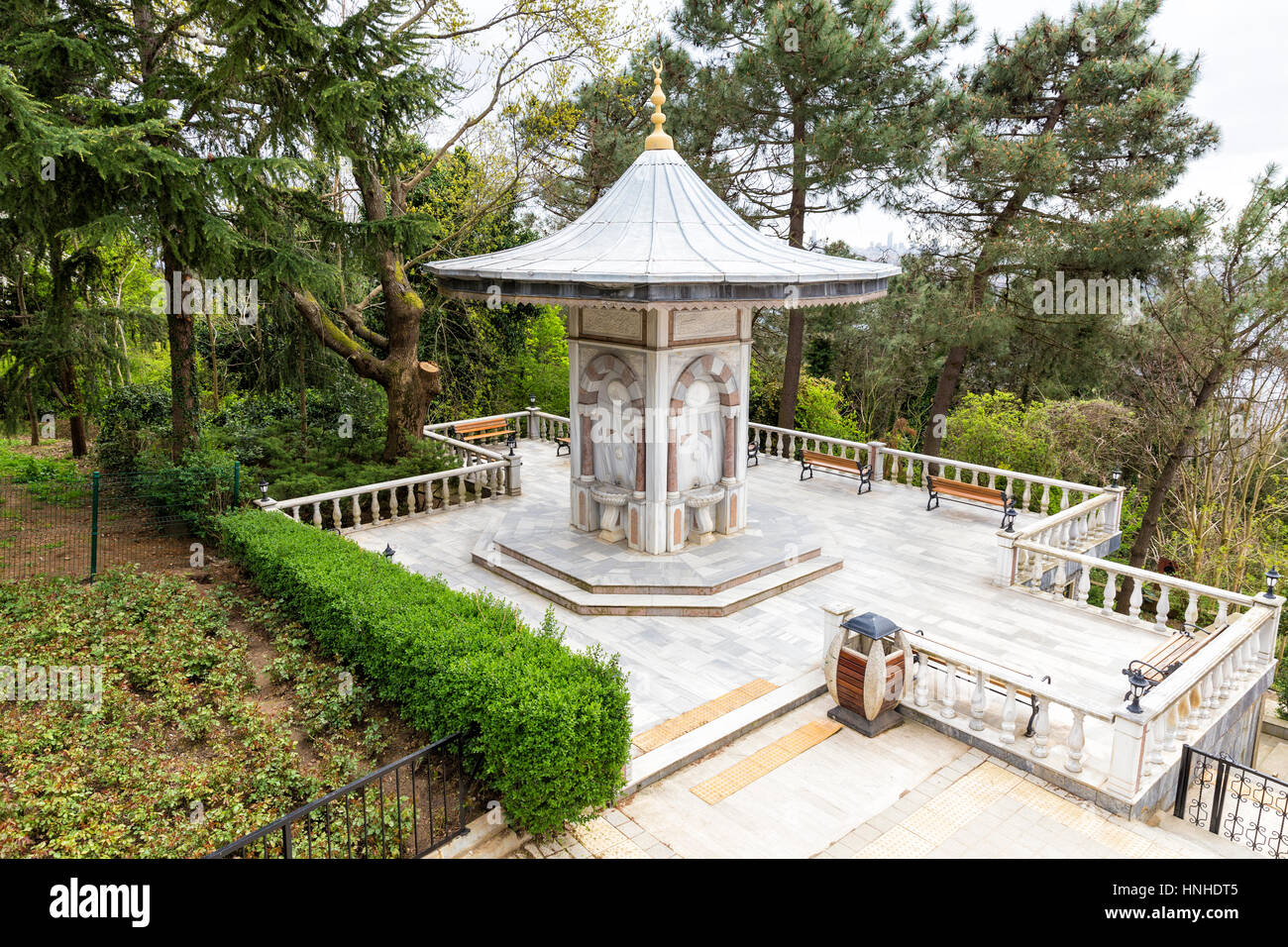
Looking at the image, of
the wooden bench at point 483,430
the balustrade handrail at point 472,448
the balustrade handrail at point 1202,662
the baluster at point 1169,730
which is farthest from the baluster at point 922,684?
the wooden bench at point 483,430

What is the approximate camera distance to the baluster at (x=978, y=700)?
327 inches

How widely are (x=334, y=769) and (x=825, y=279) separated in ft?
26.7

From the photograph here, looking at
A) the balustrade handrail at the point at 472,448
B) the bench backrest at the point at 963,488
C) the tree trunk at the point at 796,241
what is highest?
the tree trunk at the point at 796,241

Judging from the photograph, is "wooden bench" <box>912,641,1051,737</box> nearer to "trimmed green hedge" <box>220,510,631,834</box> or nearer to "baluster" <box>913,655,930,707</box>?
"baluster" <box>913,655,930,707</box>

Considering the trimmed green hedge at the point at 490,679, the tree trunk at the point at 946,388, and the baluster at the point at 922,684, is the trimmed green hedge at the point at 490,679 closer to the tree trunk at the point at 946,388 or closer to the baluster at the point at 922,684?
the baluster at the point at 922,684

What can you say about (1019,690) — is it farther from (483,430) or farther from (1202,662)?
(483,430)

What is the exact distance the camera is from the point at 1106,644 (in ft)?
33.5

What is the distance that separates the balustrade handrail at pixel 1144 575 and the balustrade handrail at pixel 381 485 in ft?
32.1

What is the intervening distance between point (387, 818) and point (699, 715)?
335cm

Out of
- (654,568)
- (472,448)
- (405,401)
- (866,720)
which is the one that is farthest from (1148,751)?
(405,401)

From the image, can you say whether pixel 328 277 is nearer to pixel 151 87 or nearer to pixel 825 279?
pixel 151 87

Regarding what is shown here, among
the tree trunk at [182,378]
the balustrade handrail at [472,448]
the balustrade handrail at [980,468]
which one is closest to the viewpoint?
the tree trunk at [182,378]

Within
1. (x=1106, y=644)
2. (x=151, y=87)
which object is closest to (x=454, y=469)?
(x=151, y=87)

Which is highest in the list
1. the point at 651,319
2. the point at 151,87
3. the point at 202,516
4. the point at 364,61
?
the point at 364,61
